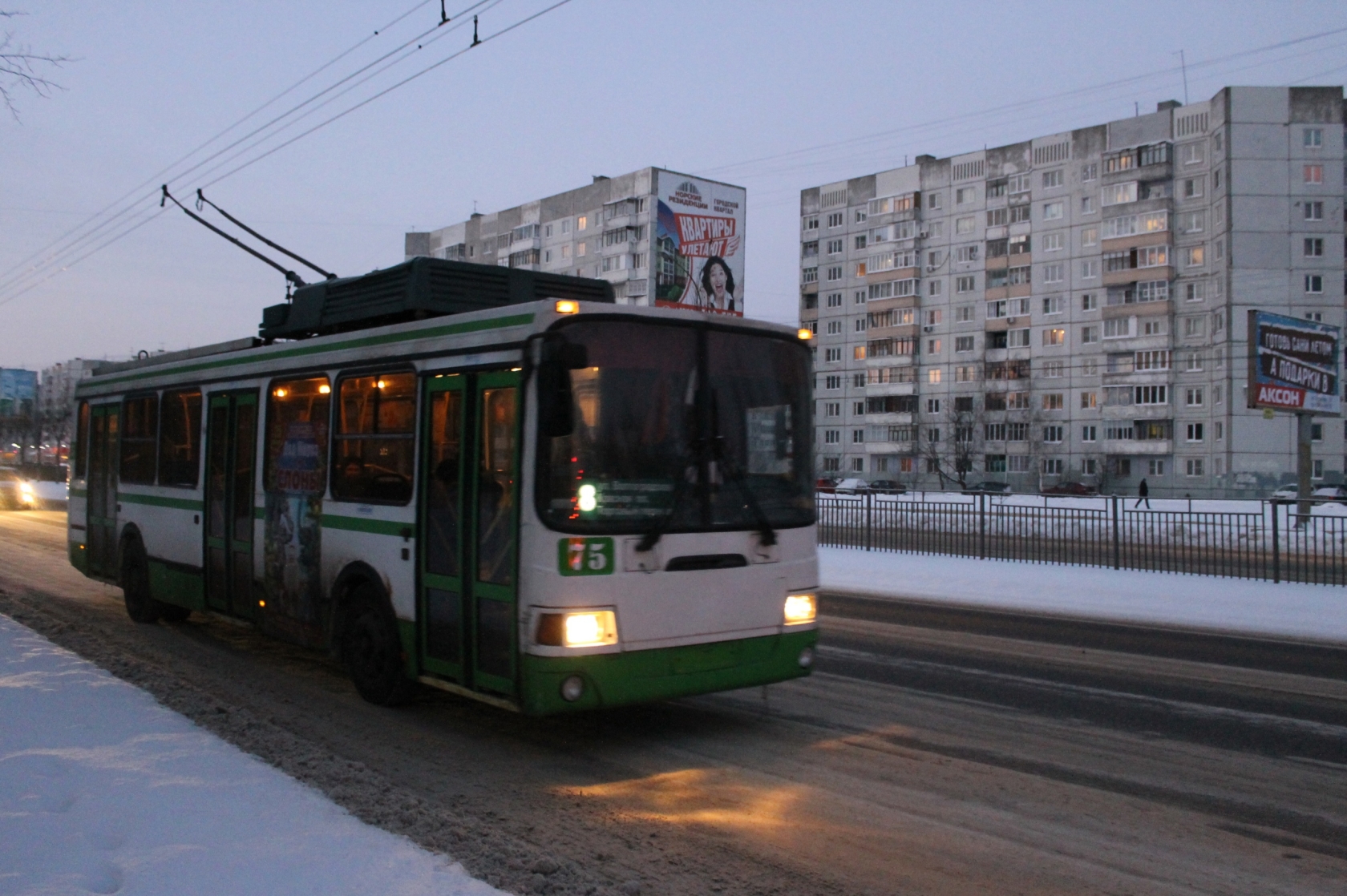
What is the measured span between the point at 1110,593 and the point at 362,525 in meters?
12.6

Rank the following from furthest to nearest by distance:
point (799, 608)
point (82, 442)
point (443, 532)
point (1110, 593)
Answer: point (1110, 593) → point (82, 442) → point (799, 608) → point (443, 532)

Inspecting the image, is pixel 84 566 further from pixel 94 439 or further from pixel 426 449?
pixel 426 449

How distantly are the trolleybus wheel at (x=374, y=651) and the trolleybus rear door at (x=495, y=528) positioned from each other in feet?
3.97

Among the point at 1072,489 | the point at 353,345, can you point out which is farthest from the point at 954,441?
the point at 353,345

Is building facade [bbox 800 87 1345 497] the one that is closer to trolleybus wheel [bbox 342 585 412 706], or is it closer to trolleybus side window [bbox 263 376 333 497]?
trolleybus side window [bbox 263 376 333 497]

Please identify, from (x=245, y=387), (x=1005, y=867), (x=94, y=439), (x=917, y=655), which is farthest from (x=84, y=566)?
(x=1005, y=867)

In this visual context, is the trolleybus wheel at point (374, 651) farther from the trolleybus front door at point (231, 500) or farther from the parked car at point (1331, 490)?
the parked car at point (1331, 490)

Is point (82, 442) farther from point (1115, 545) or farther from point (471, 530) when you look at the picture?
point (1115, 545)

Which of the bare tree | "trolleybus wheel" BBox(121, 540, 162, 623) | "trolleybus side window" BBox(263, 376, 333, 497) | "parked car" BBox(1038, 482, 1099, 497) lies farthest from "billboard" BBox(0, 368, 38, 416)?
"trolleybus side window" BBox(263, 376, 333, 497)

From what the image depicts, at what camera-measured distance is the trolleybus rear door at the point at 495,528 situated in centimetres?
659

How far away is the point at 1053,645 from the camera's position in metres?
11.7

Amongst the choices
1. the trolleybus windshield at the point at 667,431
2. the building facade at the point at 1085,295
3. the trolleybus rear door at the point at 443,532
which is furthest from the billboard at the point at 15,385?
the trolleybus windshield at the point at 667,431

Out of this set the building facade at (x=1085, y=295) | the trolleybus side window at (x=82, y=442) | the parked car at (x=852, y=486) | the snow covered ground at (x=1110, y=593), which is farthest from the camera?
the building facade at (x=1085, y=295)

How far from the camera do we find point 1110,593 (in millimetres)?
16703
